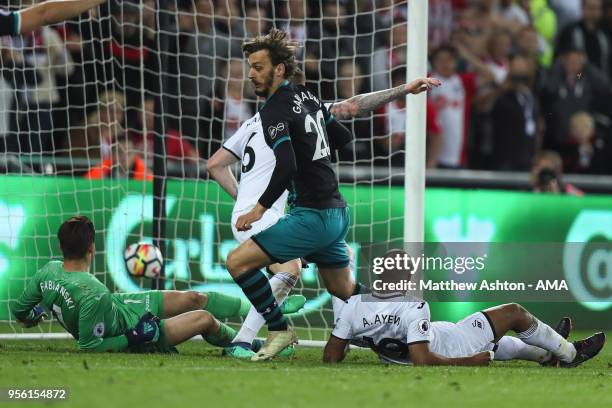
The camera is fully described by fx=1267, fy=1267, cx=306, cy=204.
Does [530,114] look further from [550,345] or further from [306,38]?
[550,345]

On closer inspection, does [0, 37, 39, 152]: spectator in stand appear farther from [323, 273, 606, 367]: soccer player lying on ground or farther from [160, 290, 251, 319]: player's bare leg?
[323, 273, 606, 367]: soccer player lying on ground

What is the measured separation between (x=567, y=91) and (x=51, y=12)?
9658 millimetres

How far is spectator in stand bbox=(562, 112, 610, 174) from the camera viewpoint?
16000 mm

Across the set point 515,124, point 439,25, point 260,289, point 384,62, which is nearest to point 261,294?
point 260,289

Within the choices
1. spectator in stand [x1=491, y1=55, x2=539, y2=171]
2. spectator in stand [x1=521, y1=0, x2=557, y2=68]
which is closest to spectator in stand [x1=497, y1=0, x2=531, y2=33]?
spectator in stand [x1=521, y1=0, x2=557, y2=68]

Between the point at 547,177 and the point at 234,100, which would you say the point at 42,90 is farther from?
the point at 547,177

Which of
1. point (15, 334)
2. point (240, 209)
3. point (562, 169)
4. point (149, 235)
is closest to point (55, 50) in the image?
point (149, 235)

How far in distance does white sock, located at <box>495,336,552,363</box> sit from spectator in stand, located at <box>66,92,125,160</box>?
16.2 feet

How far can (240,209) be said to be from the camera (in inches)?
375

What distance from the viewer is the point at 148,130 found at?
12930 millimetres

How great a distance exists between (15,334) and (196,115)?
3.24m

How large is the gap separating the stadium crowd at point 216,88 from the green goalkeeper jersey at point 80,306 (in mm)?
2961

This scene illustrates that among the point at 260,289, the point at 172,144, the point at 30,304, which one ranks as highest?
the point at 172,144

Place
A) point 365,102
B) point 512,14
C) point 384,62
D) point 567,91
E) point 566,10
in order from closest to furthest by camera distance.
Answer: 1. point 365,102
2. point 384,62
3. point 567,91
4. point 512,14
5. point 566,10
